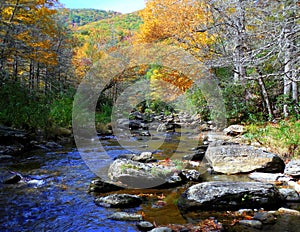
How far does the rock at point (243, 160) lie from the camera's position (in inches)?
259

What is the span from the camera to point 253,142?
28.7 ft

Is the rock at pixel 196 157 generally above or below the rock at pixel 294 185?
below

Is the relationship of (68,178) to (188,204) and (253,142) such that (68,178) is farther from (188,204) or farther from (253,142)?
(253,142)

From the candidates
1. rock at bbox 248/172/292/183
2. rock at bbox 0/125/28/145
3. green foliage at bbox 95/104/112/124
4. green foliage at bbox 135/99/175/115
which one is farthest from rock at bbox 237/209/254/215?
green foliage at bbox 135/99/175/115

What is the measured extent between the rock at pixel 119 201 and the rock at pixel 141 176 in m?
0.99

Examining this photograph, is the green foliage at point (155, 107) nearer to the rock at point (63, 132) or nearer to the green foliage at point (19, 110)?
the rock at point (63, 132)

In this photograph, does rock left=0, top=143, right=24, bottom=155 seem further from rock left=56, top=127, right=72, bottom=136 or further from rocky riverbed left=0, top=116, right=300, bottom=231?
rock left=56, top=127, right=72, bottom=136

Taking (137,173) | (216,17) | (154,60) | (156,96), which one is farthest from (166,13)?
(137,173)

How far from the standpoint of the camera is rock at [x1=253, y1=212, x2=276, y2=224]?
13.2 ft

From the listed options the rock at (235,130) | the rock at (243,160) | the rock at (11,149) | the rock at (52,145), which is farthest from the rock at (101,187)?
the rock at (235,130)

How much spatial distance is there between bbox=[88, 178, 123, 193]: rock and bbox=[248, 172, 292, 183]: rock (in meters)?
3.06

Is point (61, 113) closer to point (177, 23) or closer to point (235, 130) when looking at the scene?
point (177, 23)

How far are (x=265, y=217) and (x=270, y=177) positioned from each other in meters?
2.25

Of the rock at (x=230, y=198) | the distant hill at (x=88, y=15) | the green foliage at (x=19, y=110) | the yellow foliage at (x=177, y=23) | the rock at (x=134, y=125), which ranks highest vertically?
the distant hill at (x=88, y=15)
